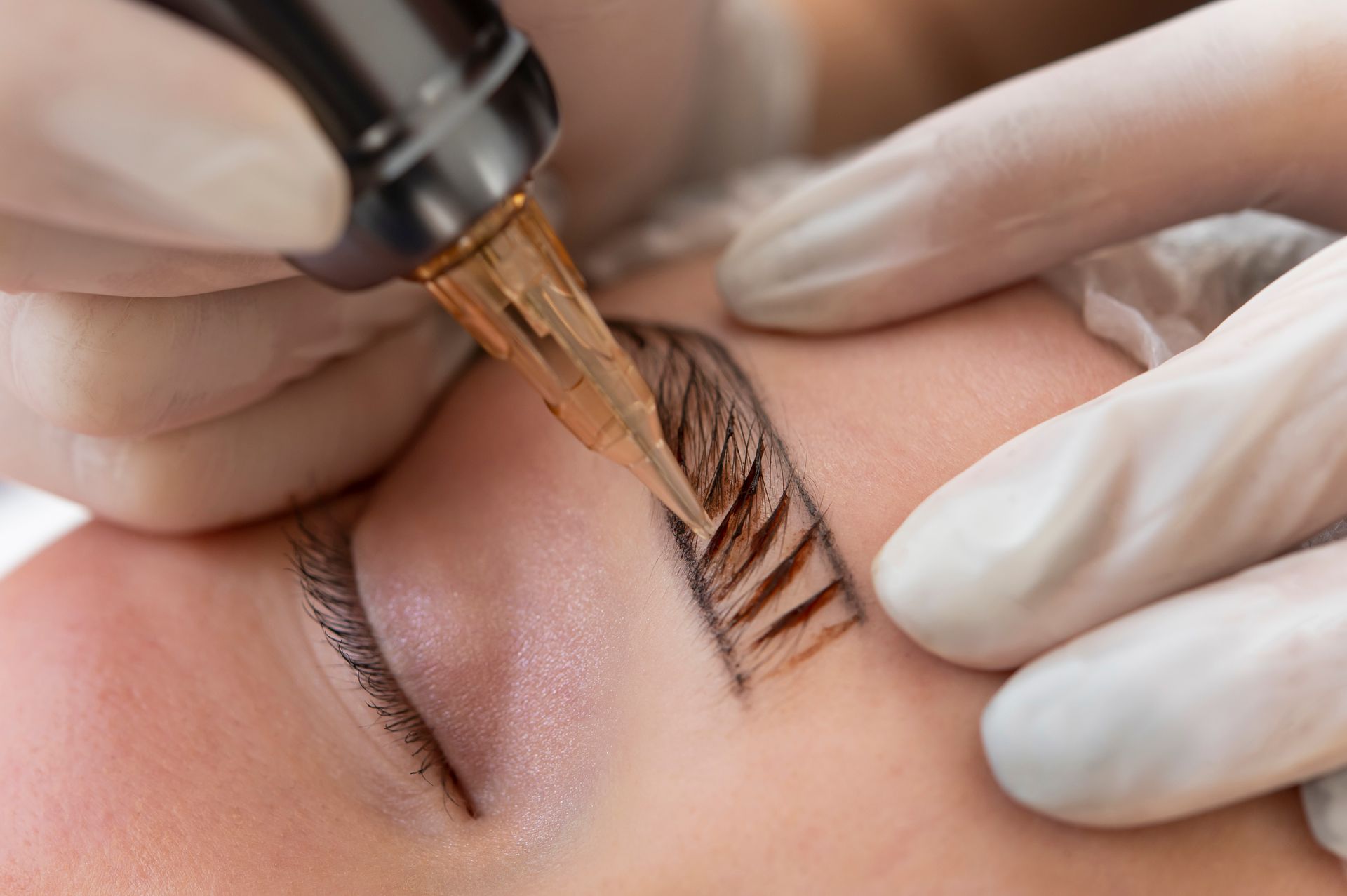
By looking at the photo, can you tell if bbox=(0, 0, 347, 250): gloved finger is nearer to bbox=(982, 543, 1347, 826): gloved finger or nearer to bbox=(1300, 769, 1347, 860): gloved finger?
bbox=(982, 543, 1347, 826): gloved finger

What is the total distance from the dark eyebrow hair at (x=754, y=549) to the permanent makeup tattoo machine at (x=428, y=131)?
0.70ft

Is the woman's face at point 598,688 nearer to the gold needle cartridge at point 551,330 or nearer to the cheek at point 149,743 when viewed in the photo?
the cheek at point 149,743

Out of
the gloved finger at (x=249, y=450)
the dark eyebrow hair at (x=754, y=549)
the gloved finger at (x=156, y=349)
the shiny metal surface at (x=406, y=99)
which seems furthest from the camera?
the gloved finger at (x=249, y=450)

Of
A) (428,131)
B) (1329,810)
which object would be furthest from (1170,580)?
(428,131)

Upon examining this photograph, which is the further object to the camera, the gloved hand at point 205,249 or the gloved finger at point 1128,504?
the gloved finger at point 1128,504

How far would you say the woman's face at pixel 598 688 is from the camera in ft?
2.06

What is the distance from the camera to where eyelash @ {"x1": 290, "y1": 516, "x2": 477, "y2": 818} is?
763 mm

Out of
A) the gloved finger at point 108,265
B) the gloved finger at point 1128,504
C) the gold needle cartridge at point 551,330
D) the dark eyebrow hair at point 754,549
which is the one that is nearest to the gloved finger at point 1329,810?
the gloved finger at point 1128,504

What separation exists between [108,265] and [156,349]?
0.38ft

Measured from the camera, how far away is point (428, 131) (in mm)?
490

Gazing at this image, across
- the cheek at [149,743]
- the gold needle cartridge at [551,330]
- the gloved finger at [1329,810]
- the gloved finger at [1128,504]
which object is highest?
the gold needle cartridge at [551,330]

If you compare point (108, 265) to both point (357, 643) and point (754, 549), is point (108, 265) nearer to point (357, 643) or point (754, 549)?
point (357, 643)

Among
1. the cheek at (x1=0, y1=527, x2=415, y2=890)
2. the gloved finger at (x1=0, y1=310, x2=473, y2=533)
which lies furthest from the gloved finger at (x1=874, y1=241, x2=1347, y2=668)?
the gloved finger at (x1=0, y1=310, x2=473, y2=533)

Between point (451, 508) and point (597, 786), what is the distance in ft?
0.99
